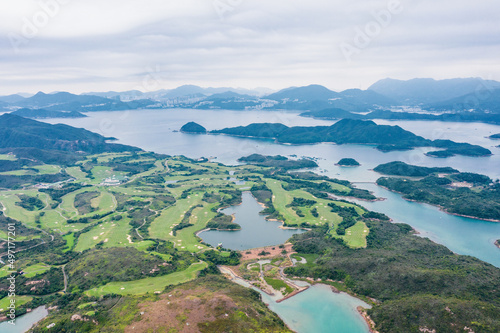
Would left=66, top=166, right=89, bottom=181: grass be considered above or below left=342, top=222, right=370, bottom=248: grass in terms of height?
below

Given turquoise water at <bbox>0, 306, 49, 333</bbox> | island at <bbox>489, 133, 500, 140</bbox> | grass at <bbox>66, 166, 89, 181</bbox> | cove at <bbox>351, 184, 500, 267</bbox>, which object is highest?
island at <bbox>489, 133, 500, 140</bbox>

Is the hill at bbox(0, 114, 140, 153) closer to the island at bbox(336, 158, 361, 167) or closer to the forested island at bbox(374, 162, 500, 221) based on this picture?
the island at bbox(336, 158, 361, 167)

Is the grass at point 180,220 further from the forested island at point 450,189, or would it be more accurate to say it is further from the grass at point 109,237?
the forested island at point 450,189

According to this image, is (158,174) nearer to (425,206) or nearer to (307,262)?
(307,262)

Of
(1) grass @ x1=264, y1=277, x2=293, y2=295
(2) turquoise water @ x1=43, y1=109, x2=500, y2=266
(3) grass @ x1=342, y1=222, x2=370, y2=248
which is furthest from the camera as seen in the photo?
(2) turquoise water @ x1=43, y1=109, x2=500, y2=266

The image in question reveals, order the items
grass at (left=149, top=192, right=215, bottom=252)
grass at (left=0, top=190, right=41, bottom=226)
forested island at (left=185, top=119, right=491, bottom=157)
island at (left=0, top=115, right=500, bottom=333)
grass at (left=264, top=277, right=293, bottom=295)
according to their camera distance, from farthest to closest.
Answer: forested island at (left=185, top=119, right=491, bottom=157), grass at (left=0, top=190, right=41, bottom=226), grass at (left=149, top=192, right=215, bottom=252), grass at (left=264, top=277, right=293, bottom=295), island at (left=0, top=115, right=500, bottom=333)

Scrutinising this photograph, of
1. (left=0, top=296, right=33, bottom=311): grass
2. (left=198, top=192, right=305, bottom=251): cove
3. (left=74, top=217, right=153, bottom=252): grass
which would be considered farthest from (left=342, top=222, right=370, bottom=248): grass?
(left=0, top=296, right=33, bottom=311): grass

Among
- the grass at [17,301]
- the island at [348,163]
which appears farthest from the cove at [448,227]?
the grass at [17,301]
